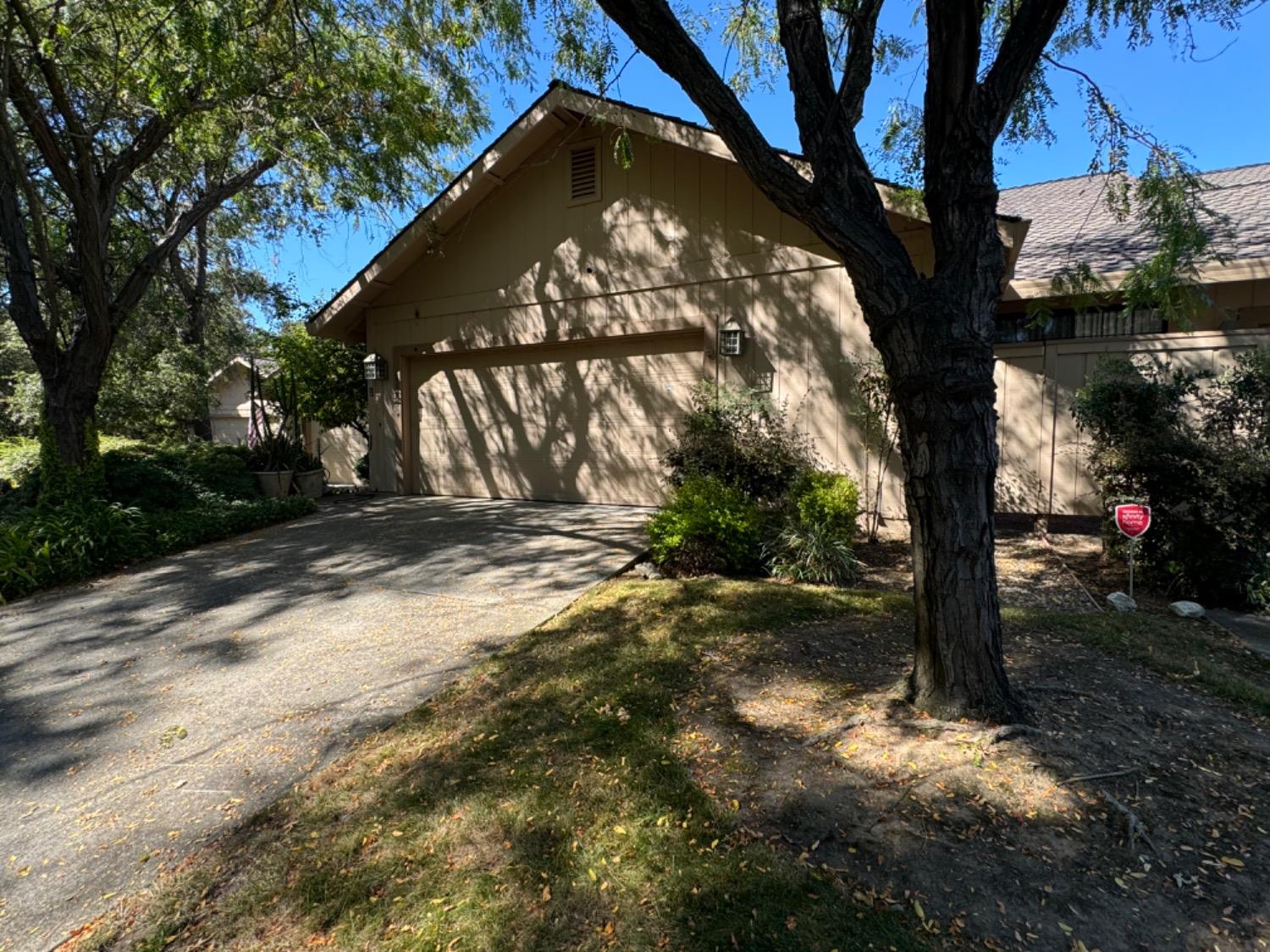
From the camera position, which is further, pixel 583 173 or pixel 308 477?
pixel 308 477

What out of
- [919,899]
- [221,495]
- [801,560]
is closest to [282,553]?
[221,495]

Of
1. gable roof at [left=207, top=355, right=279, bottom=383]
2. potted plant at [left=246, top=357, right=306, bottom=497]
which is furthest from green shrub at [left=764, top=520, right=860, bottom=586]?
gable roof at [left=207, top=355, right=279, bottom=383]

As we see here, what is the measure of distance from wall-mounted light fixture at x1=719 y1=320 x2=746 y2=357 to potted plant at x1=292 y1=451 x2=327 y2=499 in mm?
7087

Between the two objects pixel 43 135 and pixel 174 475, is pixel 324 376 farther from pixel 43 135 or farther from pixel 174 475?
pixel 43 135

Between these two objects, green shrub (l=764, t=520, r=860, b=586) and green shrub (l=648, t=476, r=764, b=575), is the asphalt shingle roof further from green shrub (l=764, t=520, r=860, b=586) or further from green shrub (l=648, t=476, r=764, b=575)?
green shrub (l=648, t=476, r=764, b=575)

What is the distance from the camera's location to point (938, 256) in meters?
2.67

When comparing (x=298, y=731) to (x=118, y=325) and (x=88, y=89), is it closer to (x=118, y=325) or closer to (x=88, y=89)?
(x=118, y=325)

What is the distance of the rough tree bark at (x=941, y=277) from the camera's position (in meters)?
2.54

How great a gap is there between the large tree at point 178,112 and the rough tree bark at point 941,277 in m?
4.00

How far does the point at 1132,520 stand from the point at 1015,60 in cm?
321

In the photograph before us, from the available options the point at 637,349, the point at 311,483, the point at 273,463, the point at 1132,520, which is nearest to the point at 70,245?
the point at 273,463

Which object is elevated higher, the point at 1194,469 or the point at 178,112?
the point at 178,112

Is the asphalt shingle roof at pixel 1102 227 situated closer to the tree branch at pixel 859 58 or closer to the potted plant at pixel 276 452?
the tree branch at pixel 859 58

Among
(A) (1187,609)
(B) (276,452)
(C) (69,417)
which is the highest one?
(C) (69,417)
